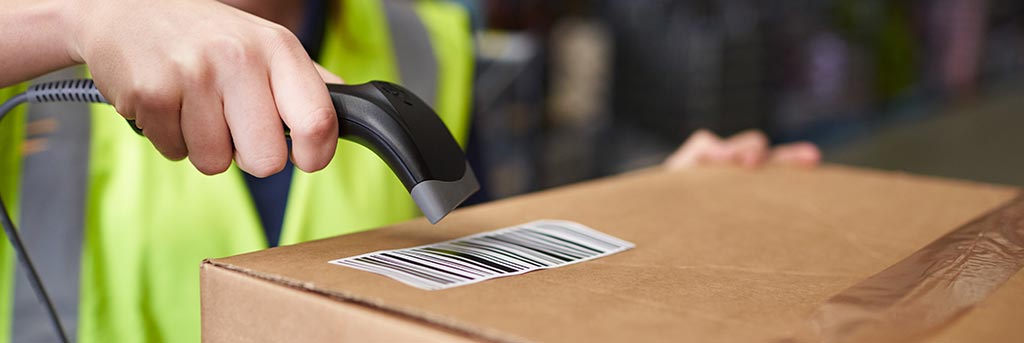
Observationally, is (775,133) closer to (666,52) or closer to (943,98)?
(666,52)

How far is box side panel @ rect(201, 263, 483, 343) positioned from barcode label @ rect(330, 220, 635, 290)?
37 mm

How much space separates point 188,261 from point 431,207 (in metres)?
0.35

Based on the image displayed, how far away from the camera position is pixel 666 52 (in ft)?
8.63

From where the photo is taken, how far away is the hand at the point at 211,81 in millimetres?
410

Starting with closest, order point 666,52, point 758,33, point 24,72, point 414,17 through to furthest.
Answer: point 24,72 < point 414,17 < point 666,52 < point 758,33

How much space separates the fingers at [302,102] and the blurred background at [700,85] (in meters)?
0.60

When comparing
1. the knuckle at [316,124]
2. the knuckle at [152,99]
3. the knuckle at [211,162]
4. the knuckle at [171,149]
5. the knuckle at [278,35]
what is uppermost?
the knuckle at [278,35]

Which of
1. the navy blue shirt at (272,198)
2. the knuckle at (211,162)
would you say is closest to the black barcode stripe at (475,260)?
the knuckle at (211,162)

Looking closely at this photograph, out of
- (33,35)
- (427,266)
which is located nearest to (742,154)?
(427,266)

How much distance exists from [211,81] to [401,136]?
3.6 inches

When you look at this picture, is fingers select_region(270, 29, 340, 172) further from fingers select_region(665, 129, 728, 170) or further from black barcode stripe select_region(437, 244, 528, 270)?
fingers select_region(665, 129, 728, 170)

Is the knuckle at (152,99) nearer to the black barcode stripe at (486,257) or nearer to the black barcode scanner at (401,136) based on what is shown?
the black barcode scanner at (401,136)

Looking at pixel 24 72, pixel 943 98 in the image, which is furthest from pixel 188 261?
pixel 943 98

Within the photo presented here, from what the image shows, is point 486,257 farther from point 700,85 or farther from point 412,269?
point 700,85
